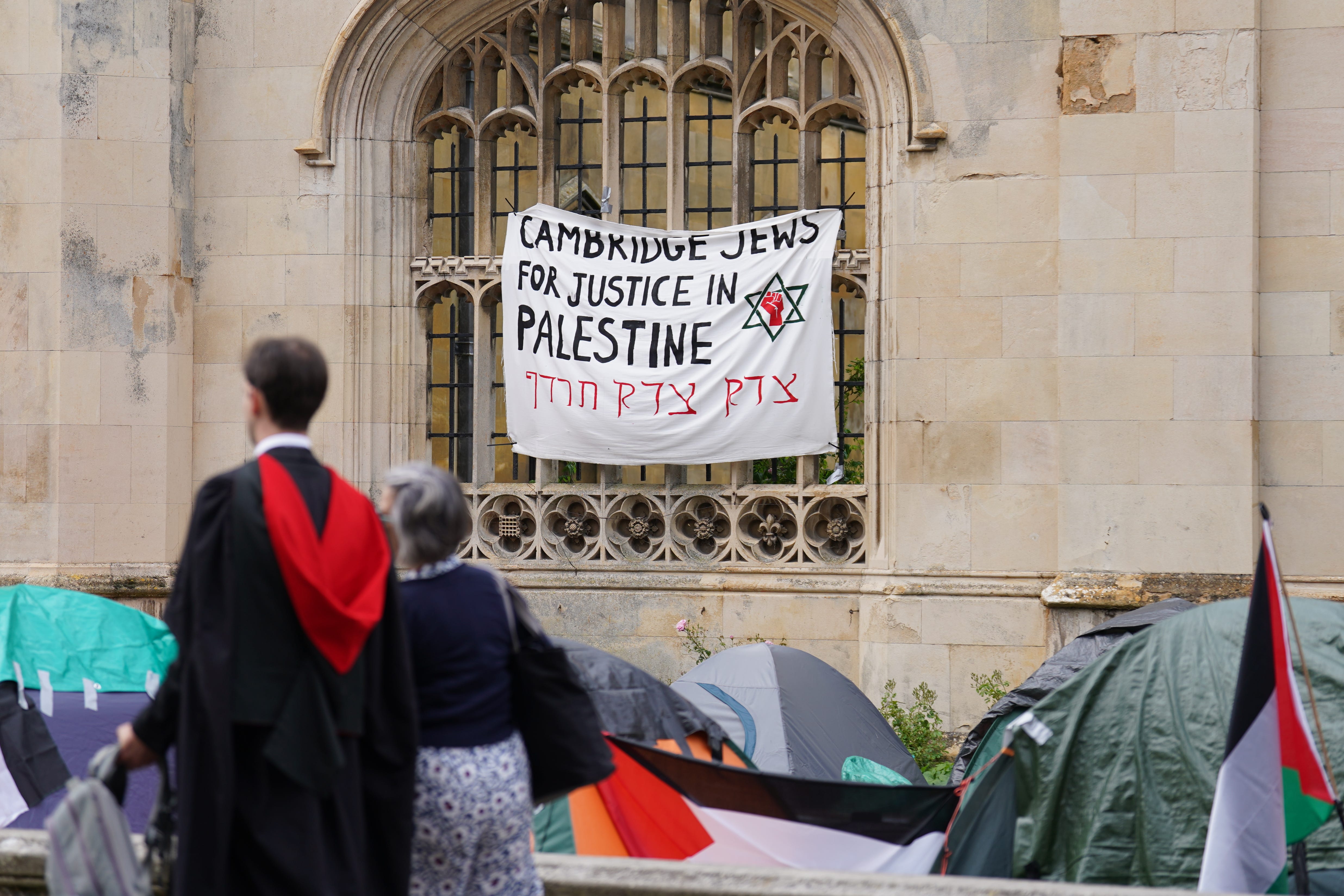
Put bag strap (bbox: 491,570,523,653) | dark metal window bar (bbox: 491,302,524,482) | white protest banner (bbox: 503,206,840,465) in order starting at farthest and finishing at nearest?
dark metal window bar (bbox: 491,302,524,482), white protest banner (bbox: 503,206,840,465), bag strap (bbox: 491,570,523,653)

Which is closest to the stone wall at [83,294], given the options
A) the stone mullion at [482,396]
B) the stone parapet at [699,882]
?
the stone mullion at [482,396]

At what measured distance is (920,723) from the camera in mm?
8797

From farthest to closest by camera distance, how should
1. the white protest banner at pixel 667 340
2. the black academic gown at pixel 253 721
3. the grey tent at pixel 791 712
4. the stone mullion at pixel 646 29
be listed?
the stone mullion at pixel 646 29, the white protest banner at pixel 667 340, the grey tent at pixel 791 712, the black academic gown at pixel 253 721

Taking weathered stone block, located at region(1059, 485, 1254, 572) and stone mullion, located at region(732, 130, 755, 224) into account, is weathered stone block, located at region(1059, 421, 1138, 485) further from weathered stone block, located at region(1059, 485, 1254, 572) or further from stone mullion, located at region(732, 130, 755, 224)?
stone mullion, located at region(732, 130, 755, 224)

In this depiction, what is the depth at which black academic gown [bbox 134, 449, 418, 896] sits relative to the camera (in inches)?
112

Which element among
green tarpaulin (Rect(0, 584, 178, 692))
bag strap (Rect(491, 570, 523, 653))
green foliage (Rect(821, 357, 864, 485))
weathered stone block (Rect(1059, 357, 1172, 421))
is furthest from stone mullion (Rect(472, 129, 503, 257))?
bag strap (Rect(491, 570, 523, 653))

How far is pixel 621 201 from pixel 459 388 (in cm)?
195

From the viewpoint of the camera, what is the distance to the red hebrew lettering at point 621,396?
31.7ft

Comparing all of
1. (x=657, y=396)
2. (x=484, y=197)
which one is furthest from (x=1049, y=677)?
(x=484, y=197)

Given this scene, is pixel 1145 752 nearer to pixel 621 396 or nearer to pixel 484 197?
pixel 621 396

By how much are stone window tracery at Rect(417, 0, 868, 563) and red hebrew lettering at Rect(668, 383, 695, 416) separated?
51cm

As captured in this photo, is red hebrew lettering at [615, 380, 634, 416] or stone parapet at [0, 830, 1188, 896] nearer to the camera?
stone parapet at [0, 830, 1188, 896]

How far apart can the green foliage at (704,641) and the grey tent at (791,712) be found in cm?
149

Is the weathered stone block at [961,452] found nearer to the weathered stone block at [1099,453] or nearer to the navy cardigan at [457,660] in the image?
the weathered stone block at [1099,453]
